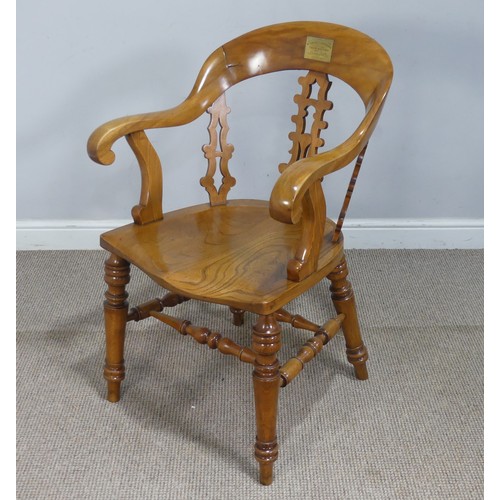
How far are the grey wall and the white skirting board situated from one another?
0.03 metres

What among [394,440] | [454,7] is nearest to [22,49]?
[454,7]

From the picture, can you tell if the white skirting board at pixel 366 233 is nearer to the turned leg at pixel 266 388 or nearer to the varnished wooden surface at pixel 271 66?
the varnished wooden surface at pixel 271 66

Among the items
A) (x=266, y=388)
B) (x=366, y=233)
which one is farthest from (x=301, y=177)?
(x=366, y=233)

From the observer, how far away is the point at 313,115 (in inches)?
67.3

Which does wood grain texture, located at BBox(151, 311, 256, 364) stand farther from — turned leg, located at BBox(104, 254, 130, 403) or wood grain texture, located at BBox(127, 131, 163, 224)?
wood grain texture, located at BBox(127, 131, 163, 224)

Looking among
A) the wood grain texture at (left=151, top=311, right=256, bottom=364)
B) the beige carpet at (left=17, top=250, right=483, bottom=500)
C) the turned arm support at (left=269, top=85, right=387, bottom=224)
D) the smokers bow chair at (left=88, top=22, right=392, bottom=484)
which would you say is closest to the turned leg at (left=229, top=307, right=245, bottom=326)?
the beige carpet at (left=17, top=250, right=483, bottom=500)

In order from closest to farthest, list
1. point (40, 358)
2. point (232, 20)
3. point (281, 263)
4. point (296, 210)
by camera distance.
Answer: point (296, 210), point (281, 263), point (40, 358), point (232, 20)

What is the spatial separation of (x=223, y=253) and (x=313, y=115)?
0.37 metres

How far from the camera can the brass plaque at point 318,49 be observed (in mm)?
1709

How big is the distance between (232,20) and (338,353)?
101 cm

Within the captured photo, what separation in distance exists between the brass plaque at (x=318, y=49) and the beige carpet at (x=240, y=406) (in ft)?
2.52

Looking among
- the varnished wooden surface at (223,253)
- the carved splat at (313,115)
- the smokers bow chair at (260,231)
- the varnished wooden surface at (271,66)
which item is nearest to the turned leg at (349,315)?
the smokers bow chair at (260,231)

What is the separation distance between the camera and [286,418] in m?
1.81

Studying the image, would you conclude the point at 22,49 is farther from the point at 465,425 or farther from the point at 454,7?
the point at 465,425
